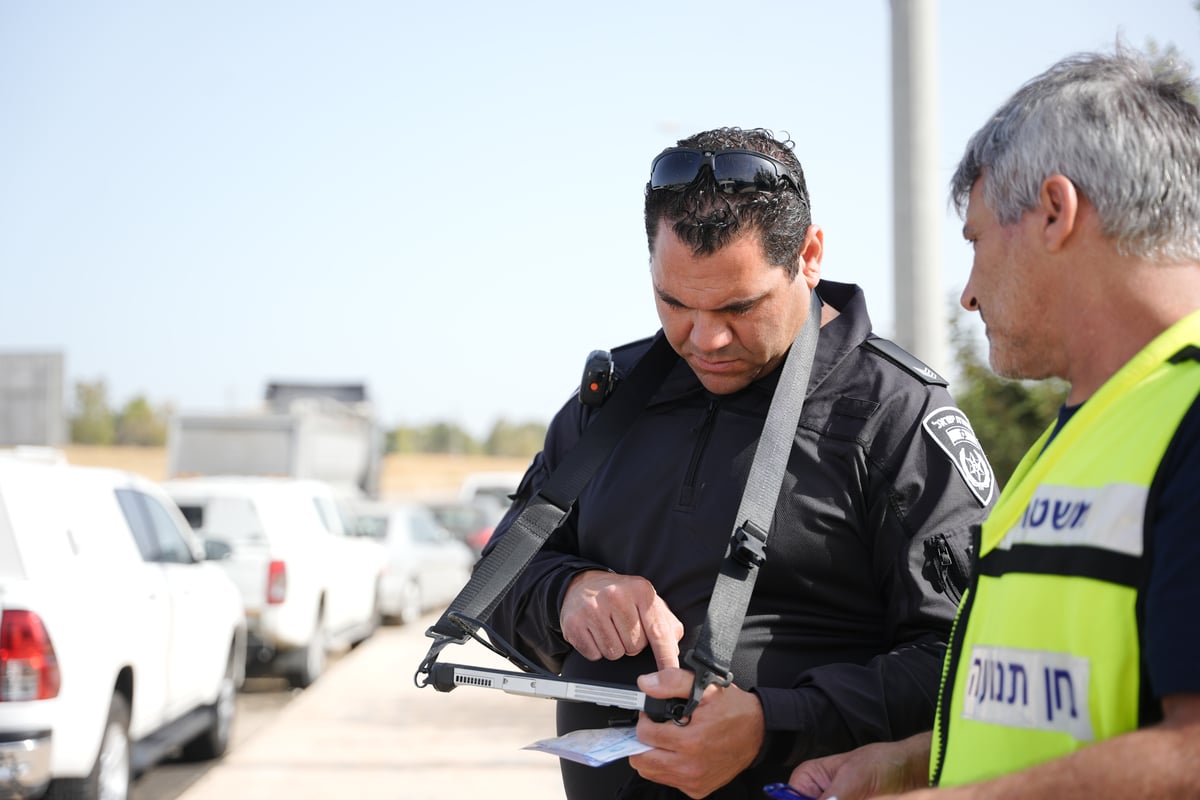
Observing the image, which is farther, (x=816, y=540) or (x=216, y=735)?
(x=216, y=735)

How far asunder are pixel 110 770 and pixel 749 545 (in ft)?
14.7

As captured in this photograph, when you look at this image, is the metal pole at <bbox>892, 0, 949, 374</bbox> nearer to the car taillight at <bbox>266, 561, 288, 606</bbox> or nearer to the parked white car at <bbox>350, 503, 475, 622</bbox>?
the car taillight at <bbox>266, 561, 288, 606</bbox>

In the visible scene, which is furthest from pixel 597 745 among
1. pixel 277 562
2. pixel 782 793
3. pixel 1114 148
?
pixel 277 562

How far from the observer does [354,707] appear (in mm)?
9031

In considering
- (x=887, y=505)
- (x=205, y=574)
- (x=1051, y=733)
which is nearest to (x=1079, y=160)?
(x=1051, y=733)

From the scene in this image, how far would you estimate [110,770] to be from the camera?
5.45m

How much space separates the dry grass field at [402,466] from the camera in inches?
2344

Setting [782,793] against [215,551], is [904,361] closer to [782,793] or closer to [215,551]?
[782,793]

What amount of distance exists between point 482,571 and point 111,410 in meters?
91.3

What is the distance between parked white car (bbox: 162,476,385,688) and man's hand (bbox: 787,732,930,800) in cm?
791

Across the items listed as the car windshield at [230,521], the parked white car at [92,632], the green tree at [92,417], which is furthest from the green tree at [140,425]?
the parked white car at [92,632]

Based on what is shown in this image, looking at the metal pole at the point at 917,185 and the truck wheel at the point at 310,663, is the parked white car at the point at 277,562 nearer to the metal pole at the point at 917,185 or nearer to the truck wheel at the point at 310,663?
the truck wheel at the point at 310,663

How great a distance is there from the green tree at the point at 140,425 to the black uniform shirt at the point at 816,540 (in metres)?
85.9

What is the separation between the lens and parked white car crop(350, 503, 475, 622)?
15.1 meters
